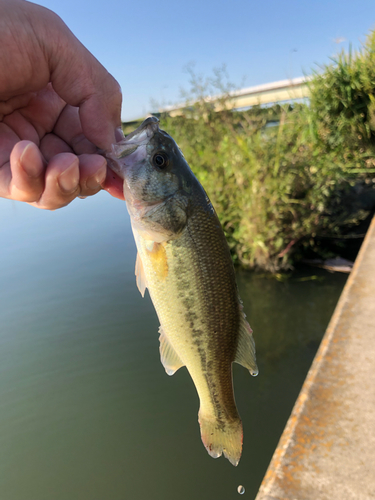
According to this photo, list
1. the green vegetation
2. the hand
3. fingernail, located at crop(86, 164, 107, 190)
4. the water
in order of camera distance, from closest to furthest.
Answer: the hand
fingernail, located at crop(86, 164, 107, 190)
the water
the green vegetation

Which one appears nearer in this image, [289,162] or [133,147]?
[133,147]

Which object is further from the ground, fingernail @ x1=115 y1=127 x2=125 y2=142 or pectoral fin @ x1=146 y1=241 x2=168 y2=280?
fingernail @ x1=115 y1=127 x2=125 y2=142

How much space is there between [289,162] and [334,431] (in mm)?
4684

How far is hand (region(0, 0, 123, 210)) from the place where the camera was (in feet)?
4.64

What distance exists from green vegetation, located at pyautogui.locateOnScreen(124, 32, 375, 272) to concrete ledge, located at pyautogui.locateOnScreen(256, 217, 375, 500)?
3.26 metres

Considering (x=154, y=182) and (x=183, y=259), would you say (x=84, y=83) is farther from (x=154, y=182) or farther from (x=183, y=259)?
(x=183, y=259)

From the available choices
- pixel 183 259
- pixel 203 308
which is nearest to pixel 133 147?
pixel 183 259

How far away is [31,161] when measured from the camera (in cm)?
133

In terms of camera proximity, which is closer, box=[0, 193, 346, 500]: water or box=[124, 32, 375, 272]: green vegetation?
box=[0, 193, 346, 500]: water

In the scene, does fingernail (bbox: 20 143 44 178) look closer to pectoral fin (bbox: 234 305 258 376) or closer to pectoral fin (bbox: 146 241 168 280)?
pectoral fin (bbox: 146 241 168 280)

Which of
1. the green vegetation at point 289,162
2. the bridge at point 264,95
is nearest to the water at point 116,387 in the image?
the green vegetation at point 289,162

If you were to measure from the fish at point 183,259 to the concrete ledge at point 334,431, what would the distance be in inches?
20.2

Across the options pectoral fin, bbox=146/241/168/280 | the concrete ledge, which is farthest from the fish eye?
the concrete ledge

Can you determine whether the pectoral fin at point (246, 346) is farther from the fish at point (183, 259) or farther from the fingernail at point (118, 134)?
the fingernail at point (118, 134)
